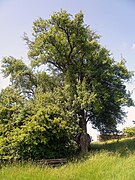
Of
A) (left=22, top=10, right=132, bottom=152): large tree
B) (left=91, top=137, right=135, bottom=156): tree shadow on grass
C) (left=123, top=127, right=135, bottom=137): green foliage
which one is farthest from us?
(left=123, top=127, right=135, bottom=137): green foliage

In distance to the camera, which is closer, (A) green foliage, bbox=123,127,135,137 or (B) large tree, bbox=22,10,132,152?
(B) large tree, bbox=22,10,132,152

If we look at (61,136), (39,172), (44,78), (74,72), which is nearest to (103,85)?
(74,72)

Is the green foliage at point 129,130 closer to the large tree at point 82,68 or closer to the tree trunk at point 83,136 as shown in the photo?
the large tree at point 82,68

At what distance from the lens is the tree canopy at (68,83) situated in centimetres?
1545

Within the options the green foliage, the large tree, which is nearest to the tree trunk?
the large tree

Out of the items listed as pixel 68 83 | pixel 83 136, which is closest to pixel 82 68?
pixel 68 83

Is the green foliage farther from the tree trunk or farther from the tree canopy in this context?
the tree trunk

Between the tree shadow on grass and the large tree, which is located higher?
the large tree

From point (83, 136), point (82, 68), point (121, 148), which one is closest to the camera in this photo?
point (121, 148)

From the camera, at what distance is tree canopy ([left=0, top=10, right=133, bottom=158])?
15453mm

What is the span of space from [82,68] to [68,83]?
2100 mm

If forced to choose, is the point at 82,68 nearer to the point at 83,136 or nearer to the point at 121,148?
the point at 83,136

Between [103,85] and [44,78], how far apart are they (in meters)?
5.18

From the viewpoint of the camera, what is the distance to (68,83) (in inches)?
750
